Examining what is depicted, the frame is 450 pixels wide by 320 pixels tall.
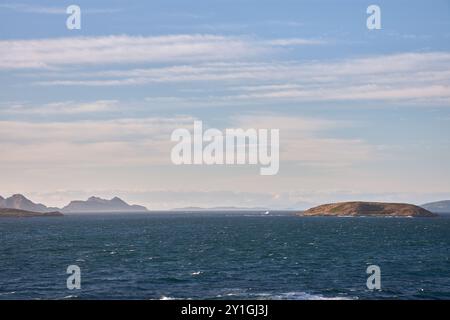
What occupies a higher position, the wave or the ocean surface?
the wave

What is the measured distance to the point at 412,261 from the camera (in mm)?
91125

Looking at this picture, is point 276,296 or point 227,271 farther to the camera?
point 227,271

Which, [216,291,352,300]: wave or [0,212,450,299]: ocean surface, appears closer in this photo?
[216,291,352,300]: wave

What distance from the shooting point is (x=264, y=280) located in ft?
223

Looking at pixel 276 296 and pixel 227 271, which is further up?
pixel 276 296

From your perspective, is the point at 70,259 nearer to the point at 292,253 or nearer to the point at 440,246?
the point at 292,253

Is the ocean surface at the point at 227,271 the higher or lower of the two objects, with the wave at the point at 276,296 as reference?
lower

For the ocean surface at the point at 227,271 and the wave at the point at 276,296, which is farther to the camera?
the ocean surface at the point at 227,271

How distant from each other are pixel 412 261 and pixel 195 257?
38233 millimetres

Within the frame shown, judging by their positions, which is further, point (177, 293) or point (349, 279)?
point (349, 279)
